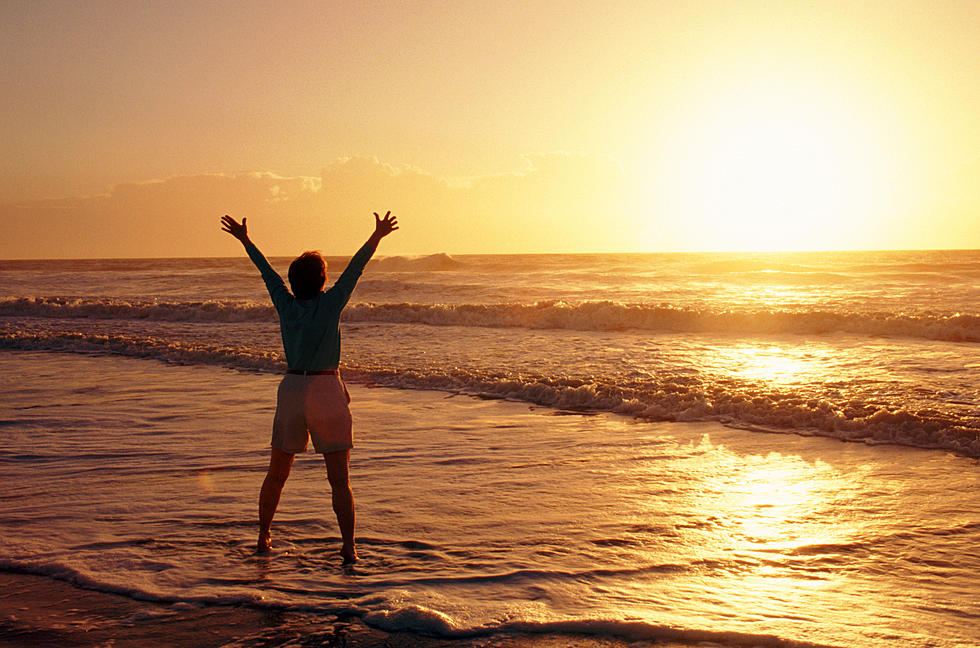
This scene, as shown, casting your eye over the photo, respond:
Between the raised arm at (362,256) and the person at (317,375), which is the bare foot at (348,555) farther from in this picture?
the raised arm at (362,256)

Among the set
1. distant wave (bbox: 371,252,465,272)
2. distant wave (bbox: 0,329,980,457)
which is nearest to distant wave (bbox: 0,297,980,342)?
distant wave (bbox: 0,329,980,457)

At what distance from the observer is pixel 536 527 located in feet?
15.9

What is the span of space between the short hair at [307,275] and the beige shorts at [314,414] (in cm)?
49

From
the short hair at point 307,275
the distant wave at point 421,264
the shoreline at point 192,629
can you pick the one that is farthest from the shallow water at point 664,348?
the distant wave at point 421,264

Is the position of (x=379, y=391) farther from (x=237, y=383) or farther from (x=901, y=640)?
(x=901, y=640)

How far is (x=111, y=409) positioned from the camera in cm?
898

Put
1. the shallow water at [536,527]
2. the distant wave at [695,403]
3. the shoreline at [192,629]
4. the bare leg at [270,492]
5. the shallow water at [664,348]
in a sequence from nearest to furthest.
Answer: the shoreline at [192,629], the shallow water at [536,527], the bare leg at [270,492], the distant wave at [695,403], the shallow water at [664,348]

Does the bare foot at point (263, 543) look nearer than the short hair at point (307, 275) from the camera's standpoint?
No

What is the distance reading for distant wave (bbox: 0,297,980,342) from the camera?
1678 cm

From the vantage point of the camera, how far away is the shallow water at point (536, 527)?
3600mm

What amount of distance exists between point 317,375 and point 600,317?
15.7 metres

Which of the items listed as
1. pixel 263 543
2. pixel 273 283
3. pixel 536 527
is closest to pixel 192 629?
pixel 263 543

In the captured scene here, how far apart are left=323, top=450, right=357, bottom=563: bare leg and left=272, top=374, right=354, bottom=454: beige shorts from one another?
67mm

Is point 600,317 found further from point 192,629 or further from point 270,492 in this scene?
point 192,629
